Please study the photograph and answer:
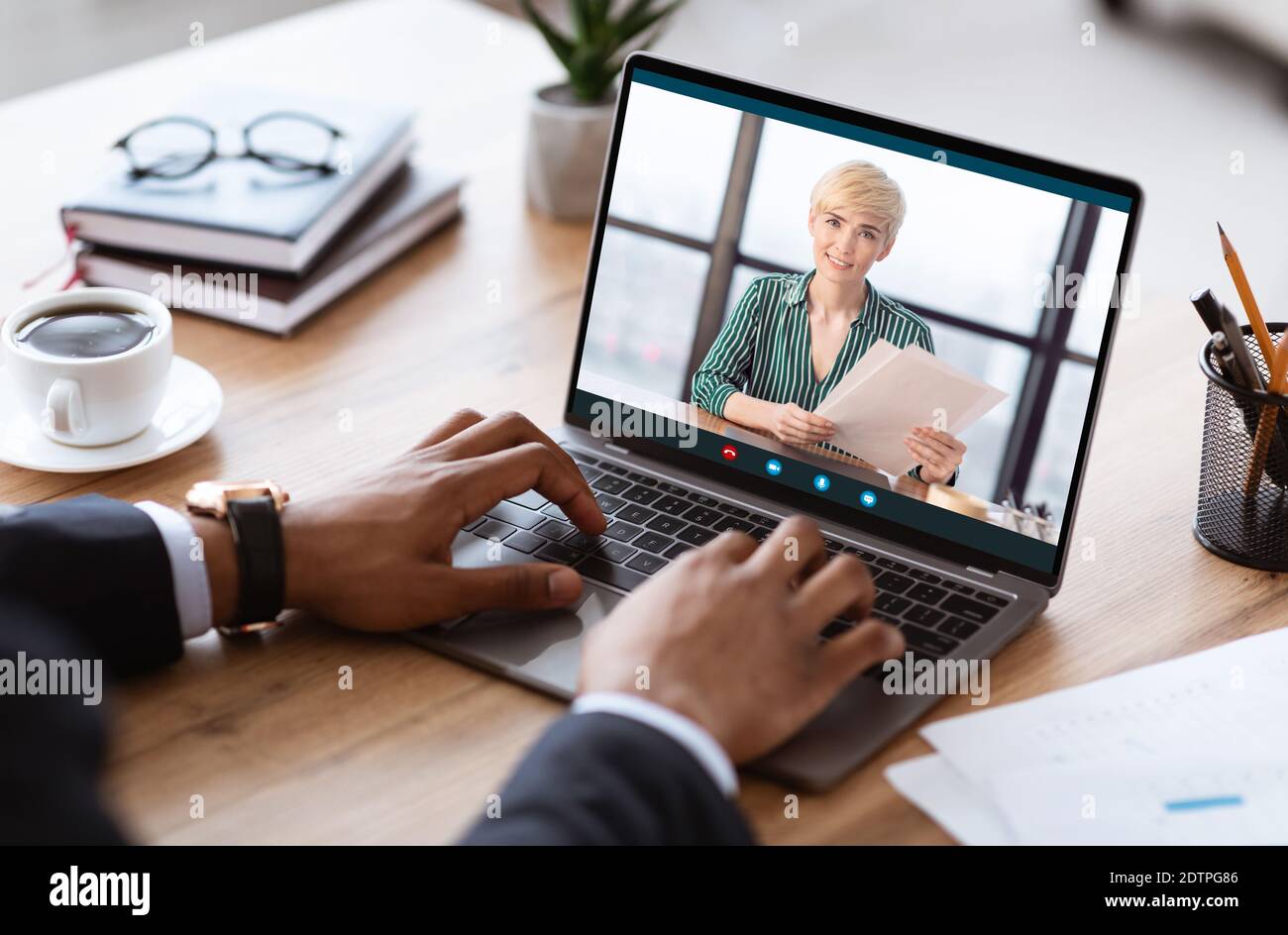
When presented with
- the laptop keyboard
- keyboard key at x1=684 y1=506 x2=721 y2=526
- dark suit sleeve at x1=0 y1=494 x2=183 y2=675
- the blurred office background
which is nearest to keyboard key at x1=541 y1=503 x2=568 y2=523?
the laptop keyboard

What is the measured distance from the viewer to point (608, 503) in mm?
1103

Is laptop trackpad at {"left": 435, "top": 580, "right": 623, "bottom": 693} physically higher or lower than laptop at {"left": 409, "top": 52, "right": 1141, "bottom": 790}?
lower

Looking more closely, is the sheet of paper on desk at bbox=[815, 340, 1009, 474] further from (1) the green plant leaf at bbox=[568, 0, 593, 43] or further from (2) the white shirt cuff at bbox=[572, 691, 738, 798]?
(1) the green plant leaf at bbox=[568, 0, 593, 43]

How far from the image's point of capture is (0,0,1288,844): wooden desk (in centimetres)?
83

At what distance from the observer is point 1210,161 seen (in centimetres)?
372

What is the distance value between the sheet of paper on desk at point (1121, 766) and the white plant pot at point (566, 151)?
3.10 ft

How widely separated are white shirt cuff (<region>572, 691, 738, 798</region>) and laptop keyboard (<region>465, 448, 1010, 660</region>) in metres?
0.19

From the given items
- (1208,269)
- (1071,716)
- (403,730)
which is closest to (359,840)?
(403,730)

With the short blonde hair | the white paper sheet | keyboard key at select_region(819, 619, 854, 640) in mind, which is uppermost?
the short blonde hair

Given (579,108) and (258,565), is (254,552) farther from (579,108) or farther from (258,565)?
(579,108)

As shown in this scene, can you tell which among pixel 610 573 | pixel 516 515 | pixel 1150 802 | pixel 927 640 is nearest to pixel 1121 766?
pixel 1150 802

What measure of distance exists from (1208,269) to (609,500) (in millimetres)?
2465

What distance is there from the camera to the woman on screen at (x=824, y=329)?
103cm
